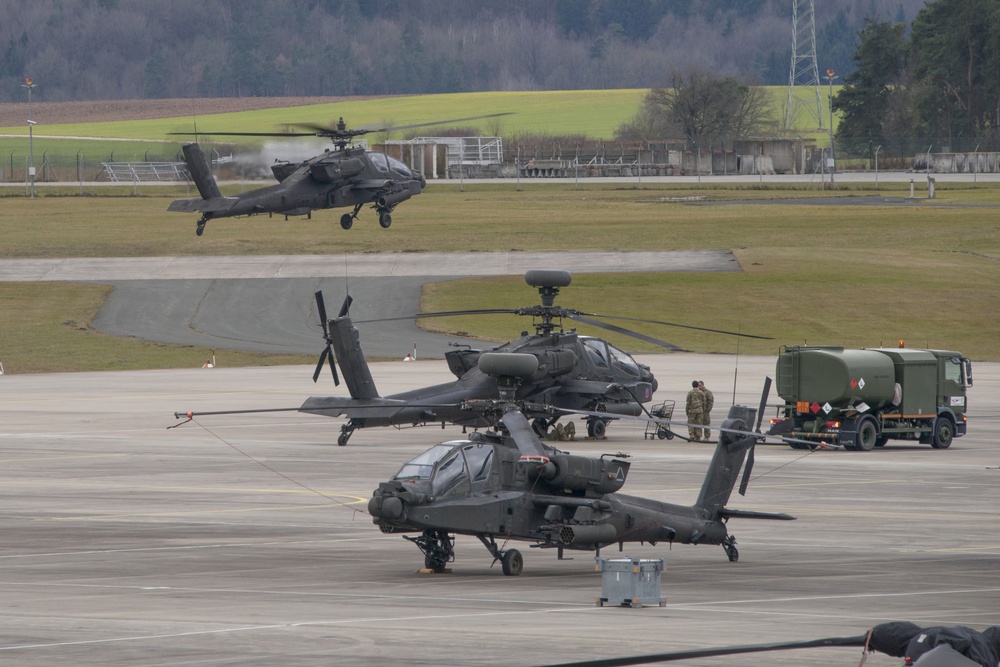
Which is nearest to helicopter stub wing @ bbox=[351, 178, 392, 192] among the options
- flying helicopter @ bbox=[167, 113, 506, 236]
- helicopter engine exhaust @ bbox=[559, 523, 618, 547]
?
flying helicopter @ bbox=[167, 113, 506, 236]

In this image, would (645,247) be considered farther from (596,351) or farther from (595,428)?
(596,351)

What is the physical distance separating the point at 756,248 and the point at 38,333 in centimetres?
3814

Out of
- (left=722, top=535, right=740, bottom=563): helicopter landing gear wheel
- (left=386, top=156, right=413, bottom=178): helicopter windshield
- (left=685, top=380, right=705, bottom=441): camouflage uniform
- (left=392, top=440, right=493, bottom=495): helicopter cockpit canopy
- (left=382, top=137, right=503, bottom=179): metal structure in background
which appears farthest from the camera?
(left=382, top=137, right=503, bottom=179): metal structure in background

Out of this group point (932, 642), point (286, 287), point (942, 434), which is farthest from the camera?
point (286, 287)

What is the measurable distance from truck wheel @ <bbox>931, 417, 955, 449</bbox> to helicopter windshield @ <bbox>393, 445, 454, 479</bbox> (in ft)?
72.1

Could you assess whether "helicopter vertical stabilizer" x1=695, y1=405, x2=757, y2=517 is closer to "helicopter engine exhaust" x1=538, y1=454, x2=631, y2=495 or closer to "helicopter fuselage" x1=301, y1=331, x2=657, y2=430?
"helicopter engine exhaust" x1=538, y1=454, x2=631, y2=495

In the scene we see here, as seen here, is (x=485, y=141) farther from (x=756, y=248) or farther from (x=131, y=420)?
(x=131, y=420)

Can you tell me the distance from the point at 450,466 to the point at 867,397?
2030cm

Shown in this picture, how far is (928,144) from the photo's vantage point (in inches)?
5758

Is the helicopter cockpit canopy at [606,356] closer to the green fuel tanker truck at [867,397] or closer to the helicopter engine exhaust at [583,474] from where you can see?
the green fuel tanker truck at [867,397]

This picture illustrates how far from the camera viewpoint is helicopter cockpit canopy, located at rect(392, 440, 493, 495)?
19641mm

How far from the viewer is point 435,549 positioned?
2034cm

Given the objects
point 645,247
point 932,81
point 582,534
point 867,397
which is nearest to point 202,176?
point 867,397

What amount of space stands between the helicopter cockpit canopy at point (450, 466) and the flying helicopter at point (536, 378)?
665 centimetres
